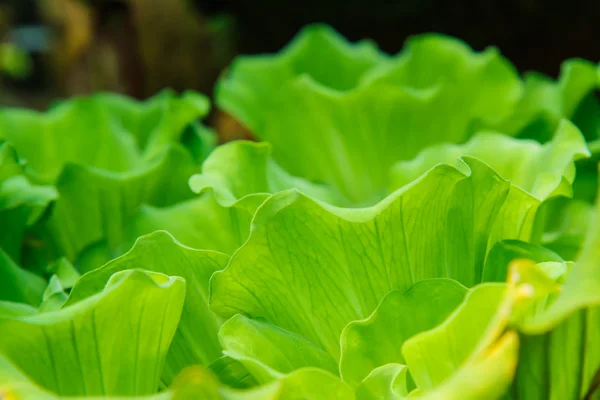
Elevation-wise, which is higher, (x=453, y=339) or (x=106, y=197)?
(x=453, y=339)

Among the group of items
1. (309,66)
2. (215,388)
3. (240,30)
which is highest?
(215,388)

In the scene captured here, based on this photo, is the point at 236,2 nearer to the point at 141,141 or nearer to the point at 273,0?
the point at 273,0

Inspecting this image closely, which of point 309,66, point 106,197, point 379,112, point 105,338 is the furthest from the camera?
point 309,66

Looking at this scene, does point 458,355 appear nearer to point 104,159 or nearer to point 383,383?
point 383,383

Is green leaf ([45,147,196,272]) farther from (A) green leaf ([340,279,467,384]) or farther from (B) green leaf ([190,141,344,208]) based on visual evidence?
(A) green leaf ([340,279,467,384])

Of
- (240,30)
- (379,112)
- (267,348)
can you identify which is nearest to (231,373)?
(267,348)

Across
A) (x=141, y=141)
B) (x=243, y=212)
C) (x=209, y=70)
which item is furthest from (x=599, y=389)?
(x=209, y=70)
